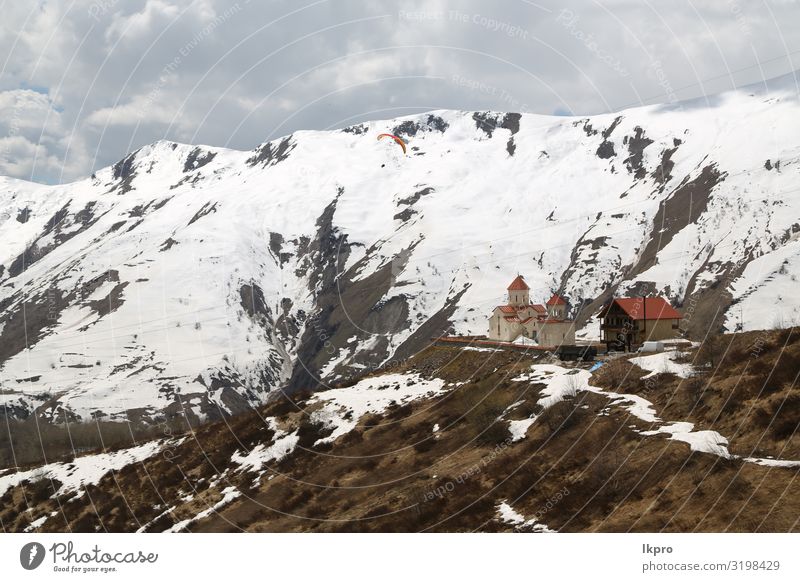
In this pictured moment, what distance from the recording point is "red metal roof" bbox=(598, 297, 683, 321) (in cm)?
7756

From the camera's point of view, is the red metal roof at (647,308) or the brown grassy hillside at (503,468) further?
the red metal roof at (647,308)

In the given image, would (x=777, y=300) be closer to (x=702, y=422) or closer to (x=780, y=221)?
(x=780, y=221)

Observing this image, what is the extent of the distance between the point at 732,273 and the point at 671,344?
449 feet

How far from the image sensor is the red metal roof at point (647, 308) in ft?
254

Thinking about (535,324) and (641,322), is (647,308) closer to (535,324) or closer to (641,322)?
(641,322)

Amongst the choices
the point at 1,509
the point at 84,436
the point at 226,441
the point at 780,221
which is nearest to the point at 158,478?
the point at 226,441

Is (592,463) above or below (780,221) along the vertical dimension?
below

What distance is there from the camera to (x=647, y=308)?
79188 mm

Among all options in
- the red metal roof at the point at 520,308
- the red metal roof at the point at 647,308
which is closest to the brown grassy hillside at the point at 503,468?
the red metal roof at the point at 647,308

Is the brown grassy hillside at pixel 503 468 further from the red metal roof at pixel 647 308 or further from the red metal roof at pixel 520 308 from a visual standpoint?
the red metal roof at pixel 520 308

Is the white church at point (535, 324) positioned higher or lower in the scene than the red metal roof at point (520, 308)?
lower

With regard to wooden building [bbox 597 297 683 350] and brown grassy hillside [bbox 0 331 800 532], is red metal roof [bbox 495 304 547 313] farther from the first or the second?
brown grassy hillside [bbox 0 331 800 532]

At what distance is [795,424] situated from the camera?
29.0 metres

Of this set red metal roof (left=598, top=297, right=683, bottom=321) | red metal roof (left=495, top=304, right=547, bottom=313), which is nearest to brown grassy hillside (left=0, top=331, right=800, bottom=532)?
red metal roof (left=598, top=297, right=683, bottom=321)
